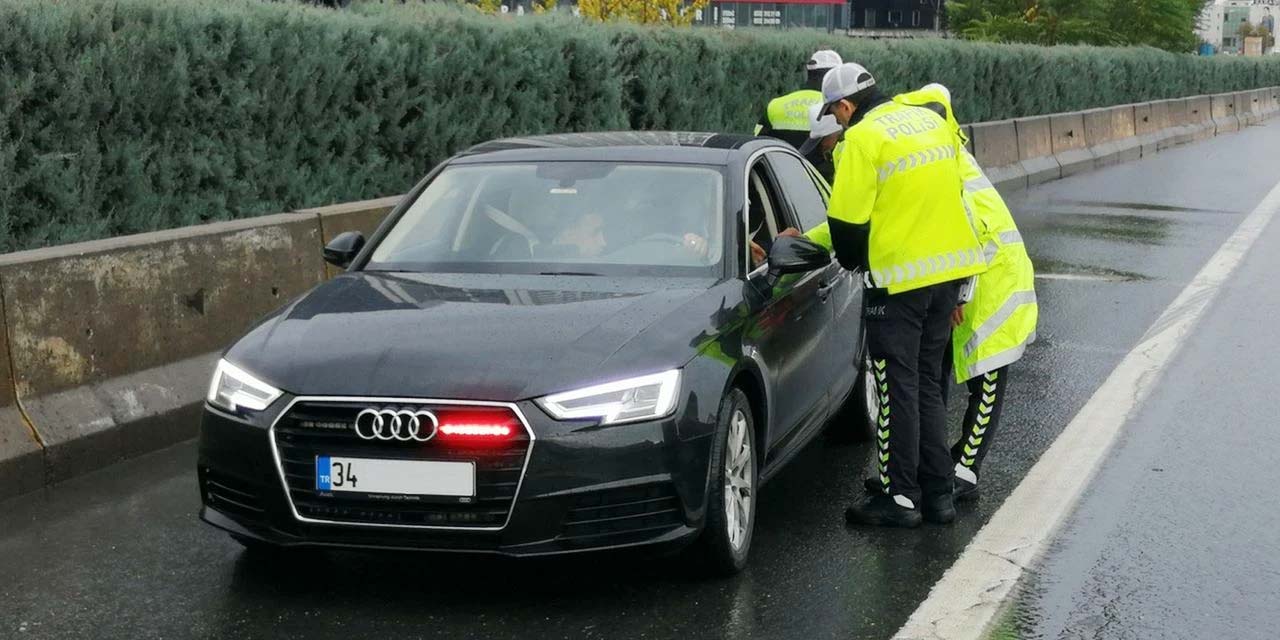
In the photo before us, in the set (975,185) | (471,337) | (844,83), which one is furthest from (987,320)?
(471,337)

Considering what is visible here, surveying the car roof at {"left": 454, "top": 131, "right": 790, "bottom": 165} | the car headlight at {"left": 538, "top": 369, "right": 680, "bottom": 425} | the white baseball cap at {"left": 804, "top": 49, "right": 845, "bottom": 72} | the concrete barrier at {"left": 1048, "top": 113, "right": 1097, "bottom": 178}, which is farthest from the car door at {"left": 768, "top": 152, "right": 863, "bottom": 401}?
the concrete barrier at {"left": 1048, "top": 113, "right": 1097, "bottom": 178}

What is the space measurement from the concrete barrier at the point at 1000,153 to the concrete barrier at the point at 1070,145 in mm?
2328

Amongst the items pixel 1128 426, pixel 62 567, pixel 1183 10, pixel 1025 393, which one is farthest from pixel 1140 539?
pixel 1183 10

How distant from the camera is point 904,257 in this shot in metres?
6.42

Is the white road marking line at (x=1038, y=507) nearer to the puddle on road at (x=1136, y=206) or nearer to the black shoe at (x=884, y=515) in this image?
the black shoe at (x=884, y=515)

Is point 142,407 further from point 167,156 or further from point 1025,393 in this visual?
point 1025,393

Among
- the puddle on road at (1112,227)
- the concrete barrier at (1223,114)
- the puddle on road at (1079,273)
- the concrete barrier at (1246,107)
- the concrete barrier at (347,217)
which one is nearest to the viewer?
the concrete barrier at (347,217)

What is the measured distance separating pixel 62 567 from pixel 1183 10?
2434 inches

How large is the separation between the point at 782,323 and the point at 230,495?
2.04m

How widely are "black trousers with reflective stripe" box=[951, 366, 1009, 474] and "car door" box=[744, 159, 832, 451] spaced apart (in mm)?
597

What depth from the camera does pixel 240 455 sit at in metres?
5.44

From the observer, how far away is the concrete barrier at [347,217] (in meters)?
9.40

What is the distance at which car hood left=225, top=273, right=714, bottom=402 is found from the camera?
209 inches

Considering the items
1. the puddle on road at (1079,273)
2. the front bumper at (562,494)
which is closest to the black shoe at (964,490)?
the front bumper at (562,494)
